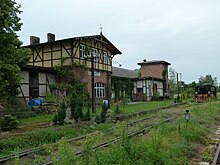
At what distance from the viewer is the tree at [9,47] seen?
15273mm

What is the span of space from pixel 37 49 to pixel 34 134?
18.2m

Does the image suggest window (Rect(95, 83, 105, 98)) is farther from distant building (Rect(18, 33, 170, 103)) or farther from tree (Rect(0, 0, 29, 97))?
tree (Rect(0, 0, 29, 97))

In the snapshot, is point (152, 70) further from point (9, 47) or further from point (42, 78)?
point (9, 47)

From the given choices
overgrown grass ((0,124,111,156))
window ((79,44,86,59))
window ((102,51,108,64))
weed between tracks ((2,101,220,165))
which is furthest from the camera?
window ((102,51,108,64))

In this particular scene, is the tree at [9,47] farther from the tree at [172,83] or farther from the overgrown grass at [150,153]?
the tree at [172,83]

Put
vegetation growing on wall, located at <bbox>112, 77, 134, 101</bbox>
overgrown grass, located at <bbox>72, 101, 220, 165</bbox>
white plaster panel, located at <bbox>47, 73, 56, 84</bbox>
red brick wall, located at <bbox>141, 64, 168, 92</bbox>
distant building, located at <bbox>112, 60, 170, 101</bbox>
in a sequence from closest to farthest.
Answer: overgrown grass, located at <bbox>72, 101, 220, 165</bbox> → white plaster panel, located at <bbox>47, 73, 56, 84</bbox> → vegetation growing on wall, located at <bbox>112, 77, 134, 101</bbox> → distant building, located at <bbox>112, 60, 170, 101</bbox> → red brick wall, located at <bbox>141, 64, 168, 92</bbox>

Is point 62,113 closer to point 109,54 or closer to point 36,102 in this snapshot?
point 36,102

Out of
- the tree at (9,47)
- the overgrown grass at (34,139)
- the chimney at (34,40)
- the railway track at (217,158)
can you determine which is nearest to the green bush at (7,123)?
the tree at (9,47)

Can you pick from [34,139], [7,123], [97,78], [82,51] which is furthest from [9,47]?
[97,78]

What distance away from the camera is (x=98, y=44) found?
30.5 m

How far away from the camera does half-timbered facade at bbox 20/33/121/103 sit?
23.6 meters

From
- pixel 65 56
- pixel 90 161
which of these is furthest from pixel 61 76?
pixel 90 161

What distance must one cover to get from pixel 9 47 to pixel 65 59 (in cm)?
1041

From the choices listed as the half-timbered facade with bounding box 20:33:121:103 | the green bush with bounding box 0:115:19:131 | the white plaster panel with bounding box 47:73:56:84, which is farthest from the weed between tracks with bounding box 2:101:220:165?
the white plaster panel with bounding box 47:73:56:84
